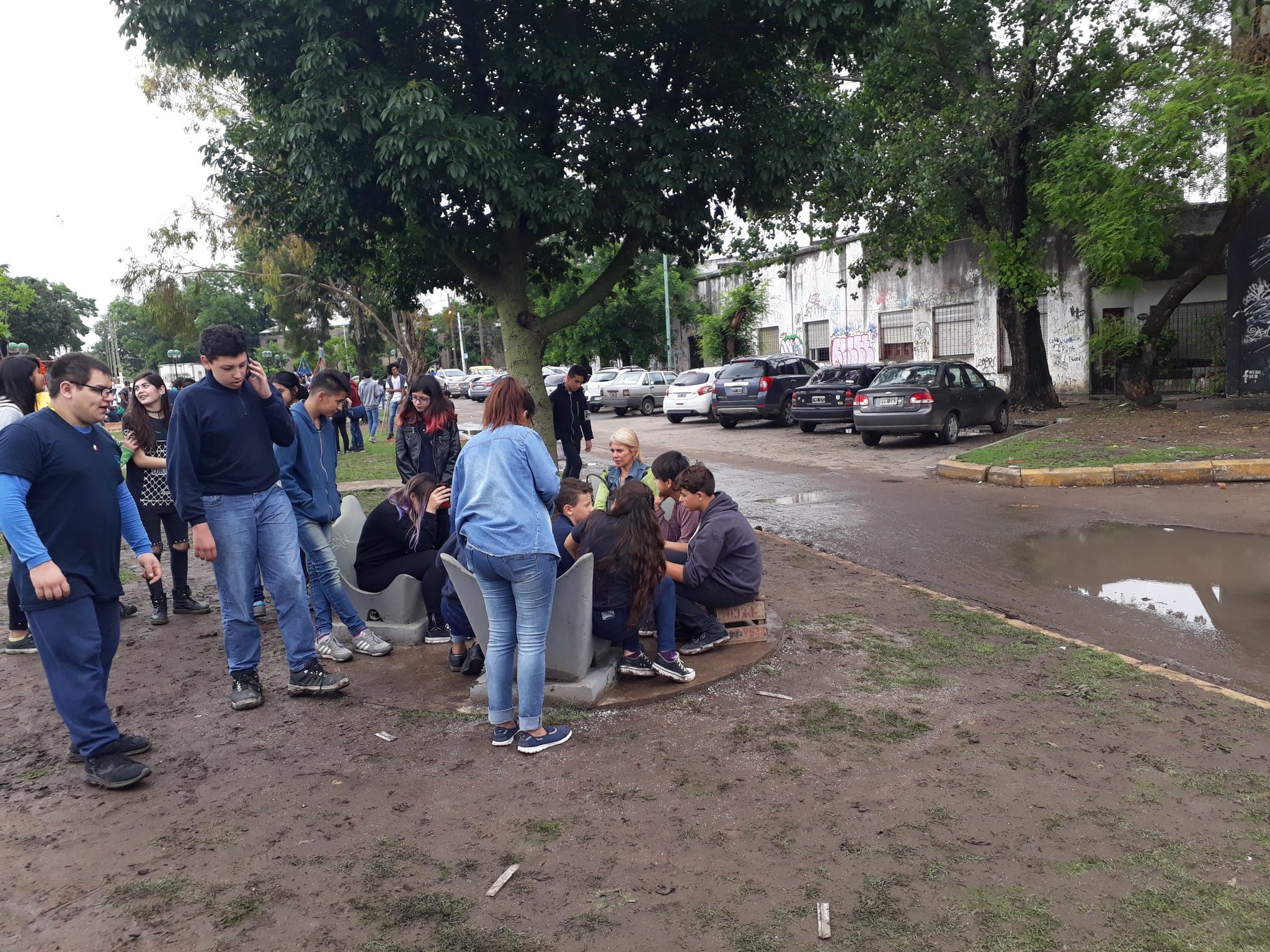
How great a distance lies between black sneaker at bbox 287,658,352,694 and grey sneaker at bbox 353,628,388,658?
0.65m

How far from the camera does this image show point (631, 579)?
15.4ft

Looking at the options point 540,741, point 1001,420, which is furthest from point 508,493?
point 1001,420

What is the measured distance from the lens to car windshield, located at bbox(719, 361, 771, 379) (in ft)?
73.4

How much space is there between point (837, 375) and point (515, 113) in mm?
12404

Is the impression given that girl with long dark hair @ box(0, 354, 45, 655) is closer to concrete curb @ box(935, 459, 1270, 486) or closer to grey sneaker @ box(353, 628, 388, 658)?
grey sneaker @ box(353, 628, 388, 658)

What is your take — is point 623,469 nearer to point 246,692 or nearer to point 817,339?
point 246,692

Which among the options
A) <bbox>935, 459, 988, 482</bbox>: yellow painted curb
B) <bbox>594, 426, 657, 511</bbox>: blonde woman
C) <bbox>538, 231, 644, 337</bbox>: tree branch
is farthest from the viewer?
<bbox>935, 459, 988, 482</bbox>: yellow painted curb

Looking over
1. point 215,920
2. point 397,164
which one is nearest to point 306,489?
point 215,920

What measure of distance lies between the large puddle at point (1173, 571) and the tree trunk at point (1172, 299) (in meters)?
9.69

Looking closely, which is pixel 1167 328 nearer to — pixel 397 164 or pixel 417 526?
pixel 397 164

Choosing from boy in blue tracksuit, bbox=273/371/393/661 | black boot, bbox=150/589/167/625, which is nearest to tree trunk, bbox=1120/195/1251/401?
boy in blue tracksuit, bbox=273/371/393/661

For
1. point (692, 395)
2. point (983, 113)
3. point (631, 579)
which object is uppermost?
point (983, 113)

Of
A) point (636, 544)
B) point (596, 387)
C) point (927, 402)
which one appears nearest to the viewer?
point (636, 544)

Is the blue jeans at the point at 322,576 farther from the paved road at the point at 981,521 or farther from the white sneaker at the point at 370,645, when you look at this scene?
the paved road at the point at 981,521
